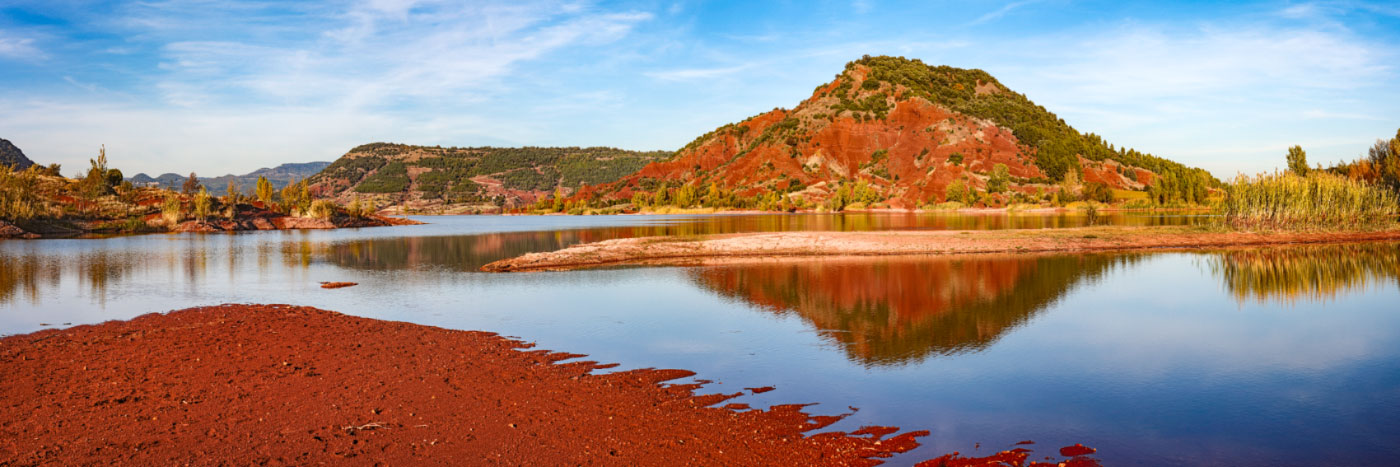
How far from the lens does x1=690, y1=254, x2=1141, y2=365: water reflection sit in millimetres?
16641

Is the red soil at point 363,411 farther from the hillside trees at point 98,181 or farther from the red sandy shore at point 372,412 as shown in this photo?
the hillside trees at point 98,181

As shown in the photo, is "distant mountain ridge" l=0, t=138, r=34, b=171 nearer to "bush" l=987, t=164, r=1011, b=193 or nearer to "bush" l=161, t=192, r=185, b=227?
"bush" l=161, t=192, r=185, b=227

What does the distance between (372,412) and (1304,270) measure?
116ft

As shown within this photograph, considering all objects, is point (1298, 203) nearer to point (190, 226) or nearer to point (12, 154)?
point (190, 226)

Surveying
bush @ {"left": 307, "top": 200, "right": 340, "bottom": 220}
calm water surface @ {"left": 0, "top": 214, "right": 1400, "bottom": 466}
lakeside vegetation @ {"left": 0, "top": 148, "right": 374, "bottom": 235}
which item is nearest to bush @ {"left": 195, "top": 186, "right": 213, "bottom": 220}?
lakeside vegetation @ {"left": 0, "top": 148, "right": 374, "bottom": 235}

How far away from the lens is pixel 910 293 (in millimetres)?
24125

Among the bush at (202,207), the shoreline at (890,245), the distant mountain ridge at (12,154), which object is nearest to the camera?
the shoreline at (890,245)

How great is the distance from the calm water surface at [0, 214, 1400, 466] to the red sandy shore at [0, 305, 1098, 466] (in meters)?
1.34

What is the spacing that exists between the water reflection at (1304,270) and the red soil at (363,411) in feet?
Answer: 67.3

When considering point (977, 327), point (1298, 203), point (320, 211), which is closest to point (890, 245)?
point (977, 327)

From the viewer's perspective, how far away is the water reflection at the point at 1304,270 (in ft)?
80.3

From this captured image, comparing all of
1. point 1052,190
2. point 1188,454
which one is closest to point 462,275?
point 1188,454

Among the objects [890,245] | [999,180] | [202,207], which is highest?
[999,180]

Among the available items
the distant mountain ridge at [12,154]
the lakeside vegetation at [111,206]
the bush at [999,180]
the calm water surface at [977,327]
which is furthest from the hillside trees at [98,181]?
the bush at [999,180]
